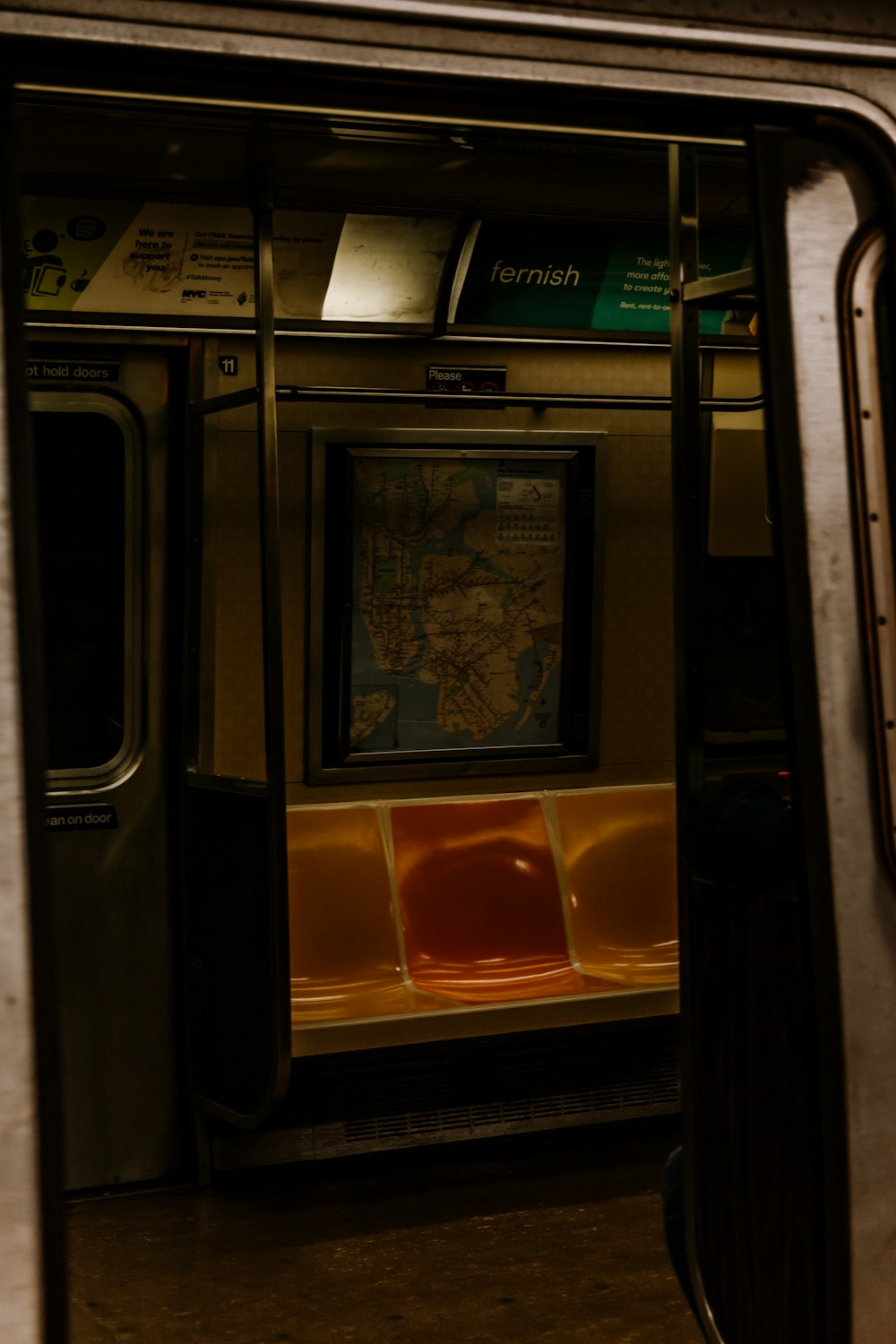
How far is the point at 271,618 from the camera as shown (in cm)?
372

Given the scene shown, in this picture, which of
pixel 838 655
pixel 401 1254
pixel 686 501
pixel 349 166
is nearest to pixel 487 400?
pixel 349 166

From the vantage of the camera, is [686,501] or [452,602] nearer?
[686,501]

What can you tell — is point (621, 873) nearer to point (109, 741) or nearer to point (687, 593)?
point (109, 741)

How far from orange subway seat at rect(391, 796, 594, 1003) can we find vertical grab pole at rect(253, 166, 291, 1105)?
0.98 m

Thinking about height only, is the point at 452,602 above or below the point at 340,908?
above

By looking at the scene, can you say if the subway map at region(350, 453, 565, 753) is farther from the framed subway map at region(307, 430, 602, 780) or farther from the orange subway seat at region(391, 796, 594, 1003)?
the orange subway seat at region(391, 796, 594, 1003)

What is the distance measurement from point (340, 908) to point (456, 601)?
1.18 metres

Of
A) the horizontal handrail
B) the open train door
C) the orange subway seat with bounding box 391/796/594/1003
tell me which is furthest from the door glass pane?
the open train door

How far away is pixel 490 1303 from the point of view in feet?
11.9

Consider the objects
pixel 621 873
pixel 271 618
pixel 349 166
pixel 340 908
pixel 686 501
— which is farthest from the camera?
pixel 621 873

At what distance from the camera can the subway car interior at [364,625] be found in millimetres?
3969

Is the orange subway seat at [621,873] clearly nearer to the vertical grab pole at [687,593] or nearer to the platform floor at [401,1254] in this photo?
the platform floor at [401,1254]

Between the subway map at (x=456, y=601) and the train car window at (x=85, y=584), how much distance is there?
2.74ft

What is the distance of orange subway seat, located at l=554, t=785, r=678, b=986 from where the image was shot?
16.8ft
